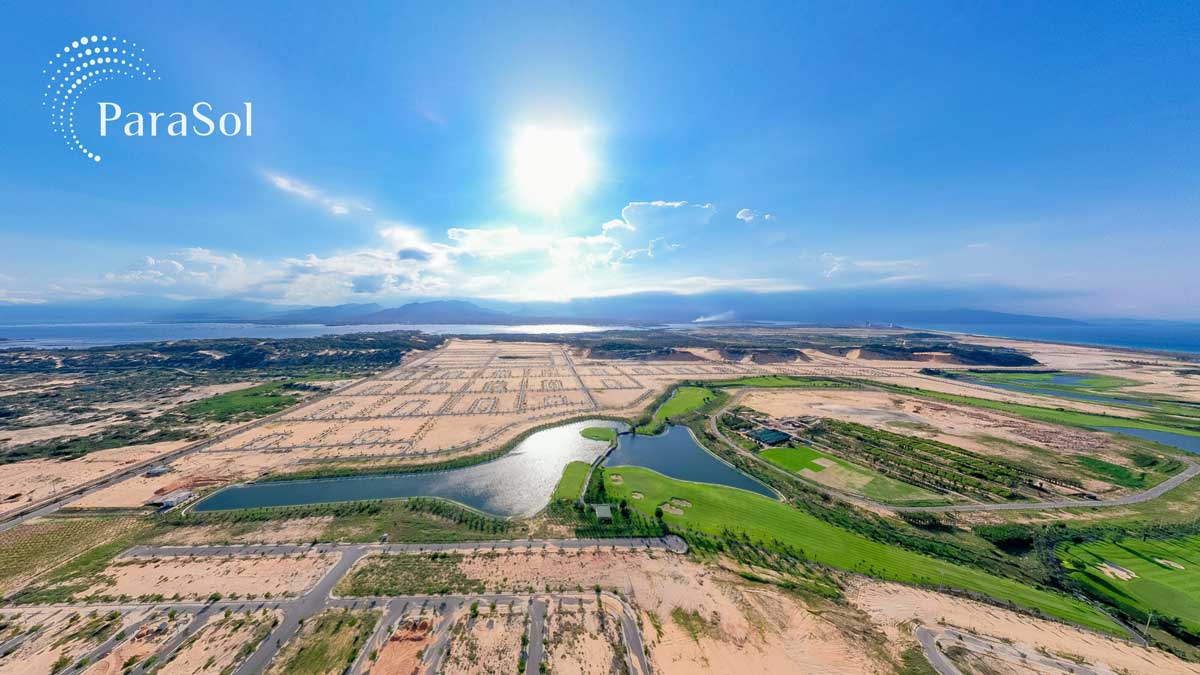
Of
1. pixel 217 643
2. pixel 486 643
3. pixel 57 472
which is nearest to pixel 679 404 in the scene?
pixel 486 643

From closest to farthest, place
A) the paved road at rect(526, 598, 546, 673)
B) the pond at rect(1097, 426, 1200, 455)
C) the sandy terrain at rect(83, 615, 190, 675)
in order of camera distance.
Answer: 1. the sandy terrain at rect(83, 615, 190, 675)
2. the paved road at rect(526, 598, 546, 673)
3. the pond at rect(1097, 426, 1200, 455)

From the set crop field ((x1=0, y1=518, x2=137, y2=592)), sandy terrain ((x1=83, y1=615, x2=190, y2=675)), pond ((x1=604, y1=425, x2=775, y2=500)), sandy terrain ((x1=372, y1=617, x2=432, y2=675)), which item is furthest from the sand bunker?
crop field ((x1=0, y1=518, x2=137, y2=592))

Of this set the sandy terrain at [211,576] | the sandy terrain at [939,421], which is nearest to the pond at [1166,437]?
the sandy terrain at [939,421]

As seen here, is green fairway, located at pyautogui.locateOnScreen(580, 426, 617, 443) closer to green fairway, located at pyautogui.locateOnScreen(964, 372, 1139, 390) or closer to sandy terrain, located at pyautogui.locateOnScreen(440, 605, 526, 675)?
sandy terrain, located at pyautogui.locateOnScreen(440, 605, 526, 675)

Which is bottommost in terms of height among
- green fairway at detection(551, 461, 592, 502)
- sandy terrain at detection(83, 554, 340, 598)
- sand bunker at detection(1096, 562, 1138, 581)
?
sand bunker at detection(1096, 562, 1138, 581)

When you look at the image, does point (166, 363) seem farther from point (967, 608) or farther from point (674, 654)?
point (967, 608)

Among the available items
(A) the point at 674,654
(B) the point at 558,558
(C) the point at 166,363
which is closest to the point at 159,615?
(B) the point at 558,558

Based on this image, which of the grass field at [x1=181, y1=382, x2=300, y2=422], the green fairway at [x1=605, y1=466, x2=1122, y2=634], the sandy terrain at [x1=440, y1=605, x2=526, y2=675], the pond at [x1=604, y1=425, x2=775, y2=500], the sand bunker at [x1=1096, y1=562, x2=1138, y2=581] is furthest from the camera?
the grass field at [x1=181, y1=382, x2=300, y2=422]

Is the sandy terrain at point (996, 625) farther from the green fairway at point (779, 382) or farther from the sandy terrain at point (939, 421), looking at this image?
the green fairway at point (779, 382)
